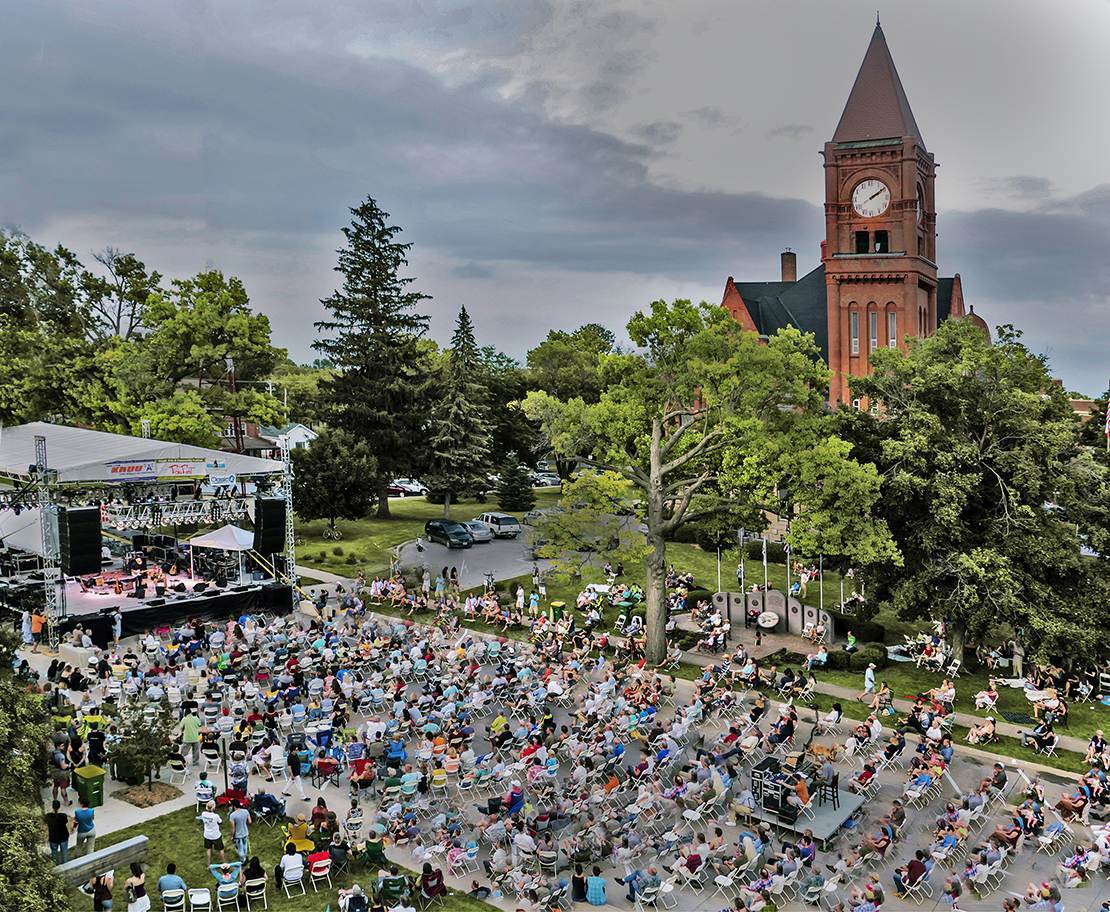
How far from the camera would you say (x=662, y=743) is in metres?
19.5

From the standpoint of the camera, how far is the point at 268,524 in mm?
34656

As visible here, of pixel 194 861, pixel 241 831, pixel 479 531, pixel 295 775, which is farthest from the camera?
pixel 479 531

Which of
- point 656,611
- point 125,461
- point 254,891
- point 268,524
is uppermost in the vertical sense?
point 125,461

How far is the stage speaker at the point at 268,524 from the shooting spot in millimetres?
34500

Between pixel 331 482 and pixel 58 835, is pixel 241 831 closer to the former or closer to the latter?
pixel 58 835

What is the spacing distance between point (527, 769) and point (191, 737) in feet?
25.0

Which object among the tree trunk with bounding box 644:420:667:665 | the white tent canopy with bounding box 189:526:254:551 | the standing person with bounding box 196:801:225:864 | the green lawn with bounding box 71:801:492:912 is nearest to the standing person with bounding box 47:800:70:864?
the green lawn with bounding box 71:801:492:912

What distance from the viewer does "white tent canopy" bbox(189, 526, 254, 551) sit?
3359 cm

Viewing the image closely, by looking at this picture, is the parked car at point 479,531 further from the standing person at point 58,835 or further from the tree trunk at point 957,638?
the standing person at point 58,835

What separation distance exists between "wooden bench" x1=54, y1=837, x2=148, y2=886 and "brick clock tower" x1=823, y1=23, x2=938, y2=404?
54.3 m

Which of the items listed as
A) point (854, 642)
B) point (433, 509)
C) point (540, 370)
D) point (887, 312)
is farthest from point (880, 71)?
point (854, 642)

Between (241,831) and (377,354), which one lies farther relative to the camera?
(377,354)

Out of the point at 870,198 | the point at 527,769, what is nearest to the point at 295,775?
the point at 527,769

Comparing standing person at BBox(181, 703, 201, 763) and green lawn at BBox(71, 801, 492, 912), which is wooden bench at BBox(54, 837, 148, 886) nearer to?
green lawn at BBox(71, 801, 492, 912)
